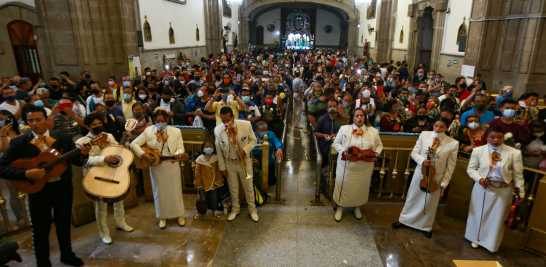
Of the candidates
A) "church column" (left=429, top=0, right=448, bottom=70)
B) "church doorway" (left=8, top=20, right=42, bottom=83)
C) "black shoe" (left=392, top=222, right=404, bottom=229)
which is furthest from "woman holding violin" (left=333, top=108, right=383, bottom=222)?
"church column" (left=429, top=0, right=448, bottom=70)

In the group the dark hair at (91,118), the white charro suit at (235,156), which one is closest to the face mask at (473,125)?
the white charro suit at (235,156)

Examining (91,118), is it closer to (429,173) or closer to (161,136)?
(161,136)

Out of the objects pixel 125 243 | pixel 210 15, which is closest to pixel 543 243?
pixel 125 243

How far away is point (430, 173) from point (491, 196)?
767 mm

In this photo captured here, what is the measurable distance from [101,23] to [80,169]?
29.1ft

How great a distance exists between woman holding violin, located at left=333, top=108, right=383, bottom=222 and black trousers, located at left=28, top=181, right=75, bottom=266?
369 centimetres

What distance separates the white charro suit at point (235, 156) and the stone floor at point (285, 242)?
15.1 inches

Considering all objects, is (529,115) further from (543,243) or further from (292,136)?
(292,136)

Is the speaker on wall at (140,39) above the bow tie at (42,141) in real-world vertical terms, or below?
above

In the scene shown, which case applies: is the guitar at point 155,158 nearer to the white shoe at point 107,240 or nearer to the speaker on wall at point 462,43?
the white shoe at point 107,240

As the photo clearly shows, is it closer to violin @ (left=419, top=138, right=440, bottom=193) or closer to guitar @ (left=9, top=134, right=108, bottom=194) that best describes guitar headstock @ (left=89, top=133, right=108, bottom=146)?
guitar @ (left=9, top=134, right=108, bottom=194)

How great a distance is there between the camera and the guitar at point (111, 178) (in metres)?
3.64

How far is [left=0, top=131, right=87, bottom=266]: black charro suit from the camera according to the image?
11.3 feet

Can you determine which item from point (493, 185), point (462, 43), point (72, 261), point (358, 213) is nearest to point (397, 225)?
point (358, 213)
